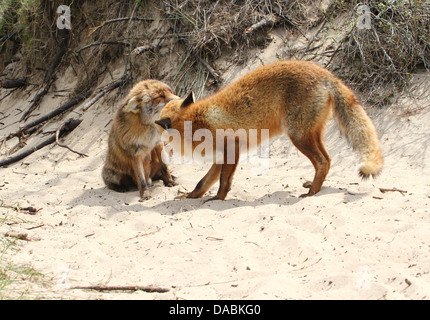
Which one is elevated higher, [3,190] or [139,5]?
[139,5]

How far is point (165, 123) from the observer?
5.86 meters

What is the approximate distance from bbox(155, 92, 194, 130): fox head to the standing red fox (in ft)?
0.04

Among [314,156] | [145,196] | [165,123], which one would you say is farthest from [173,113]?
[314,156]

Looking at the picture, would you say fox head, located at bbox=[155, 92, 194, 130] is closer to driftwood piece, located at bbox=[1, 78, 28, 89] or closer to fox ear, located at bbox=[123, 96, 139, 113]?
fox ear, located at bbox=[123, 96, 139, 113]

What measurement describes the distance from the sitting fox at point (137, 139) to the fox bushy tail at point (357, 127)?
7.87 ft

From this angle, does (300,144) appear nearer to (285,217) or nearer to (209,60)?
(285,217)

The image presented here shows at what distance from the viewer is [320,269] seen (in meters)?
3.47

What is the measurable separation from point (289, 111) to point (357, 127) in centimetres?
83

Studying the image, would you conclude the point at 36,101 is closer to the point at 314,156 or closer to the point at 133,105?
the point at 133,105

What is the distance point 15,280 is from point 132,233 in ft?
4.71

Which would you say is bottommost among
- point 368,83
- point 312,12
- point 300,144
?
point 300,144

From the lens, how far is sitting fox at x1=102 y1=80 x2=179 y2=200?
21.4 ft
